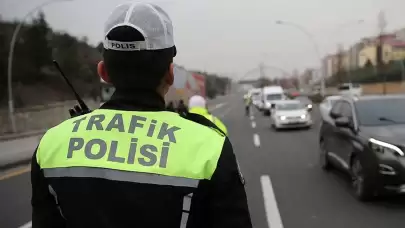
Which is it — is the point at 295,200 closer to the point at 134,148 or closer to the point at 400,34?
the point at 134,148

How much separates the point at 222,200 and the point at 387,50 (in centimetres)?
11890

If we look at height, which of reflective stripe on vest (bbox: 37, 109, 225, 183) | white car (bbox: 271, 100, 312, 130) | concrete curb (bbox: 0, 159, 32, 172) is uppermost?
reflective stripe on vest (bbox: 37, 109, 225, 183)

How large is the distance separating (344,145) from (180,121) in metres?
7.26

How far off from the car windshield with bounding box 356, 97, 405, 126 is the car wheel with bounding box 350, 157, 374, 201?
79cm

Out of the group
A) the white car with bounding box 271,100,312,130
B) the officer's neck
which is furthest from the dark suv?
the white car with bounding box 271,100,312,130

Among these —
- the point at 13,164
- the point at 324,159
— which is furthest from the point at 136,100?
the point at 13,164

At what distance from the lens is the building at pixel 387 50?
10429cm

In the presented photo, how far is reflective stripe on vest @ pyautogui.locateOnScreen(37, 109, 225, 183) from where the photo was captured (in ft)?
4.57

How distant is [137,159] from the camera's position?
4.68 feet

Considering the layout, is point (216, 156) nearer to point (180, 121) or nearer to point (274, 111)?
point (180, 121)

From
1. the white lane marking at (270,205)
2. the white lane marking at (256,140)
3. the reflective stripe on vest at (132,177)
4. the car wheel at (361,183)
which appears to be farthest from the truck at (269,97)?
the reflective stripe on vest at (132,177)

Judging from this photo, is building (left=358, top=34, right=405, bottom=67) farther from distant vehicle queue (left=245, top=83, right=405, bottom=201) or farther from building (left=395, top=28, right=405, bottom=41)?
distant vehicle queue (left=245, top=83, right=405, bottom=201)

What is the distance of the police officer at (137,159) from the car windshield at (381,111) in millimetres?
6873

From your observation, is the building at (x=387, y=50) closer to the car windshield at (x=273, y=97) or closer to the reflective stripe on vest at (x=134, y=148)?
the car windshield at (x=273, y=97)
